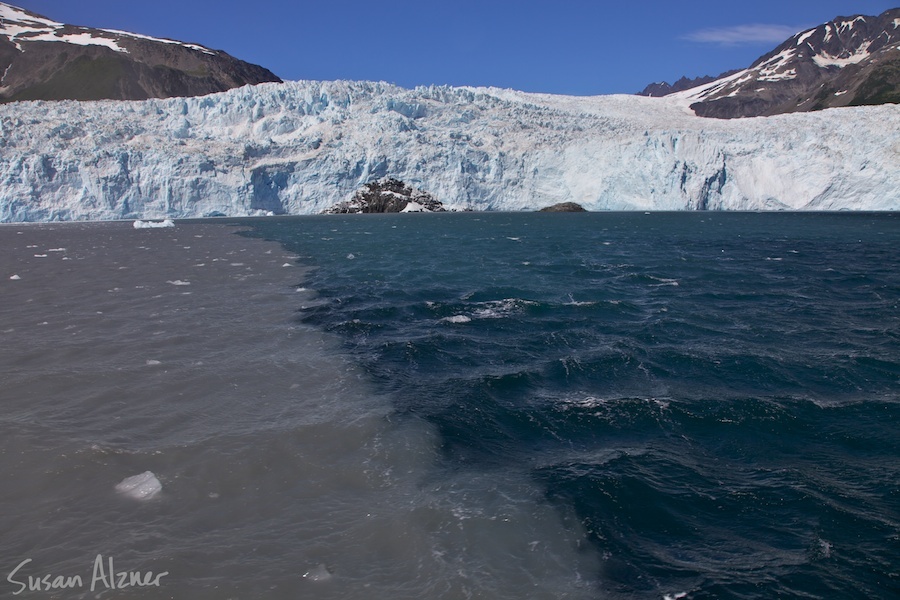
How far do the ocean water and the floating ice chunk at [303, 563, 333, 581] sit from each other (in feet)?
0.05

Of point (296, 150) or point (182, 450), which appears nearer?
point (182, 450)

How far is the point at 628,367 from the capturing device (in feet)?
24.9

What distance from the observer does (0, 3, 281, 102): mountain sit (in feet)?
296

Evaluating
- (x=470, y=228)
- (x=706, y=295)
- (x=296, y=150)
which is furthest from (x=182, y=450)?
(x=296, y=150)

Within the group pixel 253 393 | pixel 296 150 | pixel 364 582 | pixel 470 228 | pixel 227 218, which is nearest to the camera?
pixel 364 582

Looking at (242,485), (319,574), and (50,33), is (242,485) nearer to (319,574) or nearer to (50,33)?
(319,574)

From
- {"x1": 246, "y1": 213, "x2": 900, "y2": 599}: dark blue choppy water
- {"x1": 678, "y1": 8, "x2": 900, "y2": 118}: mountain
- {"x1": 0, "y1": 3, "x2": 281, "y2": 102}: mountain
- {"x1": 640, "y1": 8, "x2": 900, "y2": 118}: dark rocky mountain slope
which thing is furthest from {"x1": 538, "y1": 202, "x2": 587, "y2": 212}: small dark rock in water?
{"x1": 0, "y1": 3, "x2": 281, "y2": 102}: mountain

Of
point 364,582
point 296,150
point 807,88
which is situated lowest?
point 364,582

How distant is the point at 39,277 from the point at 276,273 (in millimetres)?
5845

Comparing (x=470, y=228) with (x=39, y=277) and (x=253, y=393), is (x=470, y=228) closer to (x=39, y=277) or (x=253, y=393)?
(x=39, y=277)

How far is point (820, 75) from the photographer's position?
115 metres

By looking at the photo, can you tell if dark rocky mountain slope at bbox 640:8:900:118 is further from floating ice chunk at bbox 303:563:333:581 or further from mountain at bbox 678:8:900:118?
floating ice chunk at bbox 303:563:333:581

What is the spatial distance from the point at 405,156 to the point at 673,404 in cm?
3907
